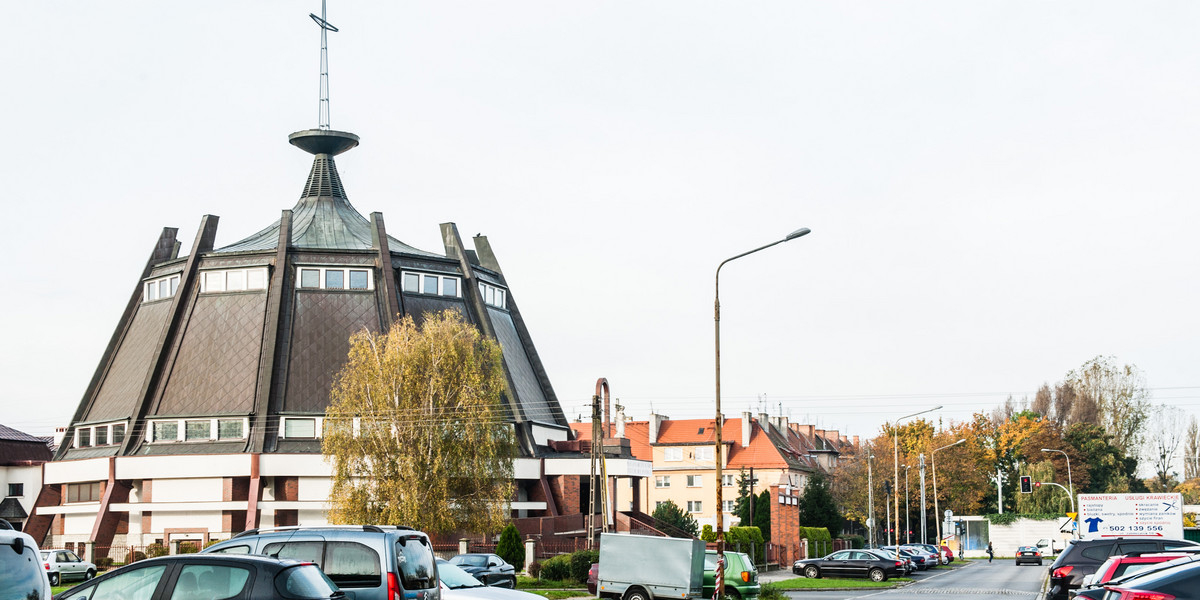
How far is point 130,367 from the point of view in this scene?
71.2m

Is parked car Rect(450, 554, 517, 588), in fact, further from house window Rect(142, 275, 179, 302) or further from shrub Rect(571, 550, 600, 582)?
house window Rect(142, 275, 179, 302)

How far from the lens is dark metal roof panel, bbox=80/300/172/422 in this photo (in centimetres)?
6850

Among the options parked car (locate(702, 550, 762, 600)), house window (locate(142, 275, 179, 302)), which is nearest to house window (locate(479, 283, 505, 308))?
house window (locate(142, 275, 179, 302))

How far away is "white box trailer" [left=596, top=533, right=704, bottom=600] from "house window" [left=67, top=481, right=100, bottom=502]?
4679cm

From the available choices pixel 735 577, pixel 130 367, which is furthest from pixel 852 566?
pixel 130 367

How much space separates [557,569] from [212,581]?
3365 cm

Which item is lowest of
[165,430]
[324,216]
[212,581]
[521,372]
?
[212,581]

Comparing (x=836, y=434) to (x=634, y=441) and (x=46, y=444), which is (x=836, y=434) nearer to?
(x=634, y=441)

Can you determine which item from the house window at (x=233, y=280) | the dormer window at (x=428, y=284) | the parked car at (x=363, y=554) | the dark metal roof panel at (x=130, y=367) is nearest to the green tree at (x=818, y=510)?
the dormer window at (x=428, y=284)

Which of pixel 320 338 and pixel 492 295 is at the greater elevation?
pixel 492 295

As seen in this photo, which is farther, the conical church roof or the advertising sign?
the conical church roof

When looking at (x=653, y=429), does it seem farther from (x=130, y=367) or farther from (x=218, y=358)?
(x=130, y=367)

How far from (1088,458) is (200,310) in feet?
238

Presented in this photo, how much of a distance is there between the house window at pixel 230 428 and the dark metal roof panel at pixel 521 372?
655 inches
